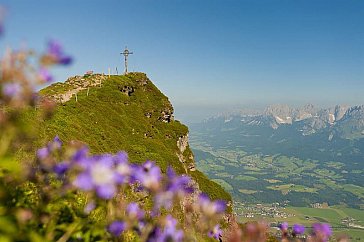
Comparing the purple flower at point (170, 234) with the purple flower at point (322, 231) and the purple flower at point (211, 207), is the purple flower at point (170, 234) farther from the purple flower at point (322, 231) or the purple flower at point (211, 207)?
the purple flower at point (322, 231)

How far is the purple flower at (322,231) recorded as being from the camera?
10.3ft

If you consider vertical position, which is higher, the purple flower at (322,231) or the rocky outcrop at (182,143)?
the purple flower at (322,231)

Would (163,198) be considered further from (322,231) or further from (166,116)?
(166,116)

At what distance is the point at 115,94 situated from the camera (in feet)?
187

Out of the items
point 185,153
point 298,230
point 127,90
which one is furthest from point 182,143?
point 298,230

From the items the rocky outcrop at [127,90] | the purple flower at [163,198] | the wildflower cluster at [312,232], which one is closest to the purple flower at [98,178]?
the purple flower at [163,198]

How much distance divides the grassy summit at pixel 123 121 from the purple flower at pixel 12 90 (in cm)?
2454

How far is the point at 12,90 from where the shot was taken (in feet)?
9.32

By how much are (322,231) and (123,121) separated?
4829 cm

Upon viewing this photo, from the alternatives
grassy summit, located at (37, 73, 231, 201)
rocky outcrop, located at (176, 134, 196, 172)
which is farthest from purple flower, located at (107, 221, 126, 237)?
rocky outcrop, located at (176, 134, 196, 172)

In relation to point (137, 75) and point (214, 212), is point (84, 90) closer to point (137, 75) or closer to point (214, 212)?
point (137, 75)

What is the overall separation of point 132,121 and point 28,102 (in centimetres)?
5035

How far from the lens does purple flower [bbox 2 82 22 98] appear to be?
2.82 m

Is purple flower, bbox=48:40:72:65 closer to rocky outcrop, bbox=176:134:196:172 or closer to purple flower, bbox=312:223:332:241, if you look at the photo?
purple flower, bbox=312:223:332:241
